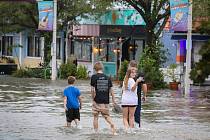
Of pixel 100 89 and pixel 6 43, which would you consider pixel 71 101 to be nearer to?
pixel 100 89

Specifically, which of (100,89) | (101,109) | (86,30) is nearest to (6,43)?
(86,30)

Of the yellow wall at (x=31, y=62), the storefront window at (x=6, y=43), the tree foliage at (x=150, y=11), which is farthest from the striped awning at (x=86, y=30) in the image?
the storefront window at (x=6, y=43)

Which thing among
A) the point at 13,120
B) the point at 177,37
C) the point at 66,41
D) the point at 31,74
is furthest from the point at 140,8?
the point at 13,120

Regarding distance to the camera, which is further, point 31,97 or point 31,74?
point 31,74

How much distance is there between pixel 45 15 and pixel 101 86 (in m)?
26.9

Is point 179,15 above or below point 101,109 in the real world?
above

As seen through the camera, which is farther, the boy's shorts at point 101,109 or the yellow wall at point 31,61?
the yellow wall at point 31,61

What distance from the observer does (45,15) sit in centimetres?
4166

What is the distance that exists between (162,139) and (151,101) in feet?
38.5

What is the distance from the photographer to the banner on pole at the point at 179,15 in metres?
30.5

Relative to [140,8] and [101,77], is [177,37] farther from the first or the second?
[101,77]

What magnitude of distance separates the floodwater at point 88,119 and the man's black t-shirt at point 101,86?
2.76ft

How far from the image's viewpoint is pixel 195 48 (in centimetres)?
4178

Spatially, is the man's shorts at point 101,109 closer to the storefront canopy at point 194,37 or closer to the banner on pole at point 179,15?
the banner on pole at point 179,15
